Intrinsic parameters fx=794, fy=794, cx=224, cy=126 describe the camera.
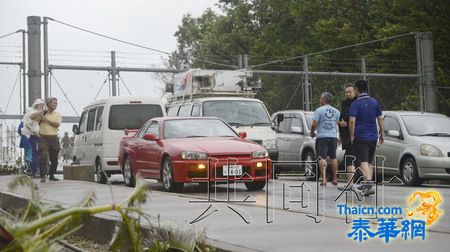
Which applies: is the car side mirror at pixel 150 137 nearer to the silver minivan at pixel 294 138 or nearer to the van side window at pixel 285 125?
the silver minivan at pixel 294 138

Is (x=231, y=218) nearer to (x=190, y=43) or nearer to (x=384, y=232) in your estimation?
(x=384, y=232)

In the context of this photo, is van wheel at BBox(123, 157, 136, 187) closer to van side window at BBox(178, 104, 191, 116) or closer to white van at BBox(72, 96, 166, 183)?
white van at BBox(72, 96, 166, 183)

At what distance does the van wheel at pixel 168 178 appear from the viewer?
1355 cm

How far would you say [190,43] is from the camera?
75.2 metres

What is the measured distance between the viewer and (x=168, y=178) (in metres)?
13.7

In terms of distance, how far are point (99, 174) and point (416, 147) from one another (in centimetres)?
745

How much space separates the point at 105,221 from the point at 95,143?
1155 centimetres

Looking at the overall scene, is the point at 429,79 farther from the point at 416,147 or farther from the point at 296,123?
the point at 416,147

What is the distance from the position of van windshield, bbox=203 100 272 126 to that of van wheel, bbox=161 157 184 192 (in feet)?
16.0

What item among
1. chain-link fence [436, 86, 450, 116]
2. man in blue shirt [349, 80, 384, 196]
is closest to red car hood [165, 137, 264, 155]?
man in blue shirt [349, 80, 384, 196]

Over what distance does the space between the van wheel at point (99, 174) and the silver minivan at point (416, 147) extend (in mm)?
6335

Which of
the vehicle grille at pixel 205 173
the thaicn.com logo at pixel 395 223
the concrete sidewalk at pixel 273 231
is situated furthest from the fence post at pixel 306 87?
the thaicn.com logo at pixel 395 223

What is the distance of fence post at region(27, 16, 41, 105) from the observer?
20.5m

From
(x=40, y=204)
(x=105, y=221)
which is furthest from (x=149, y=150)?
(x=40, y=204)
